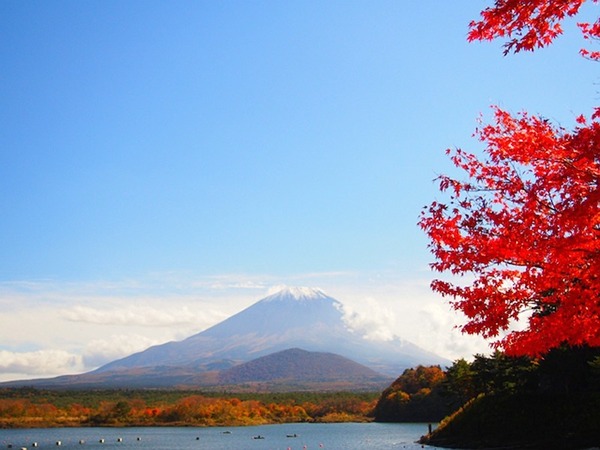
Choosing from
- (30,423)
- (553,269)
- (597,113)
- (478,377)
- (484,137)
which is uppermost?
(484,137)

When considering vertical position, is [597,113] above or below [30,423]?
above

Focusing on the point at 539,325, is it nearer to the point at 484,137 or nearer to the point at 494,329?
the point at 494,329

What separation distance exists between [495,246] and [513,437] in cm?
2688

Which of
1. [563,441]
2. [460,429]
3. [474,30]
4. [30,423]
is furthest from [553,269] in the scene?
[30,423]

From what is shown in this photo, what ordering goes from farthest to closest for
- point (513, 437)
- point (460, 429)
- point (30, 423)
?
point (30, 423), point (460, 429), point (513, 437)

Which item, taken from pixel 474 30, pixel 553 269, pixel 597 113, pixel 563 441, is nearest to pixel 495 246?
pixel 553 269

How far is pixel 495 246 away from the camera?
9391 mm

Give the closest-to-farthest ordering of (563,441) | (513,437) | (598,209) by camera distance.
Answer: (598,209), (563,441), (513,437)

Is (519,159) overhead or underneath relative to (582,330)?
overhead

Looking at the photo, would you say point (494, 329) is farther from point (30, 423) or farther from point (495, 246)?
point (30, 423)

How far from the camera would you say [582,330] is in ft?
Answer: 30.6

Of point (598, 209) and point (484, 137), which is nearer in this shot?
point (598, 209)

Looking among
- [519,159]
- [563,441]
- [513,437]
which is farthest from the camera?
[513,437]

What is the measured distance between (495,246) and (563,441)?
74.2ft
